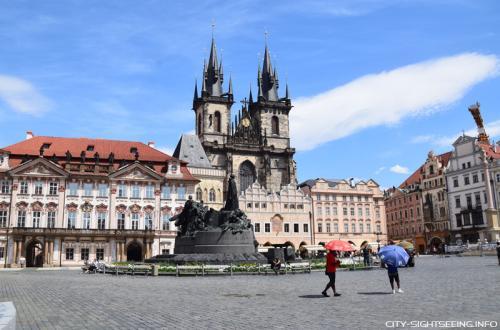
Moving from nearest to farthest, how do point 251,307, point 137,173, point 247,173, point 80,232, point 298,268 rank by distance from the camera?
point 251,307, point 298,268, point 80,232, point 137,173, point 247,173

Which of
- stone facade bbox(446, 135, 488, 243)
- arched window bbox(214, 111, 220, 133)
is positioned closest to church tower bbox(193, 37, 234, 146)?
arched window bbox(214, 111, 220, 133)

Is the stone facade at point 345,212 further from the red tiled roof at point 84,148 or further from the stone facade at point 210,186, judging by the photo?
the red tiled roof at point 84,148

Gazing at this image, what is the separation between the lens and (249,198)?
2758 inches

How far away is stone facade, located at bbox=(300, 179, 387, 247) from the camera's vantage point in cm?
7475

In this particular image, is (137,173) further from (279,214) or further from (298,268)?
(298,268)

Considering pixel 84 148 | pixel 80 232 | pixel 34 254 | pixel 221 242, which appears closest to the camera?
pixel 221 242

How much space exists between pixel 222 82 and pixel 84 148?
38.3 m

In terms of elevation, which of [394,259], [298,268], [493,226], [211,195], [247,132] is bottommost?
[298,268]

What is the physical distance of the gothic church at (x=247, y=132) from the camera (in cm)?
8106

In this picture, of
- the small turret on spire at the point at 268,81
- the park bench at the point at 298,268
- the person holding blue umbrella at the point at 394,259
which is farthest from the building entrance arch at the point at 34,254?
the small turret on spire at the point at 268,81

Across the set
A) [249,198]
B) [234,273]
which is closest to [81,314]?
[234,273]

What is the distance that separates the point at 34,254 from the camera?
2186 inches

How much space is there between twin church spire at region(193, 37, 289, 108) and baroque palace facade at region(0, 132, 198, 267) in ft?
→ 106

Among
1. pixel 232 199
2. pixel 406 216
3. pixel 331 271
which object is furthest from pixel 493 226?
pixel 331 271
